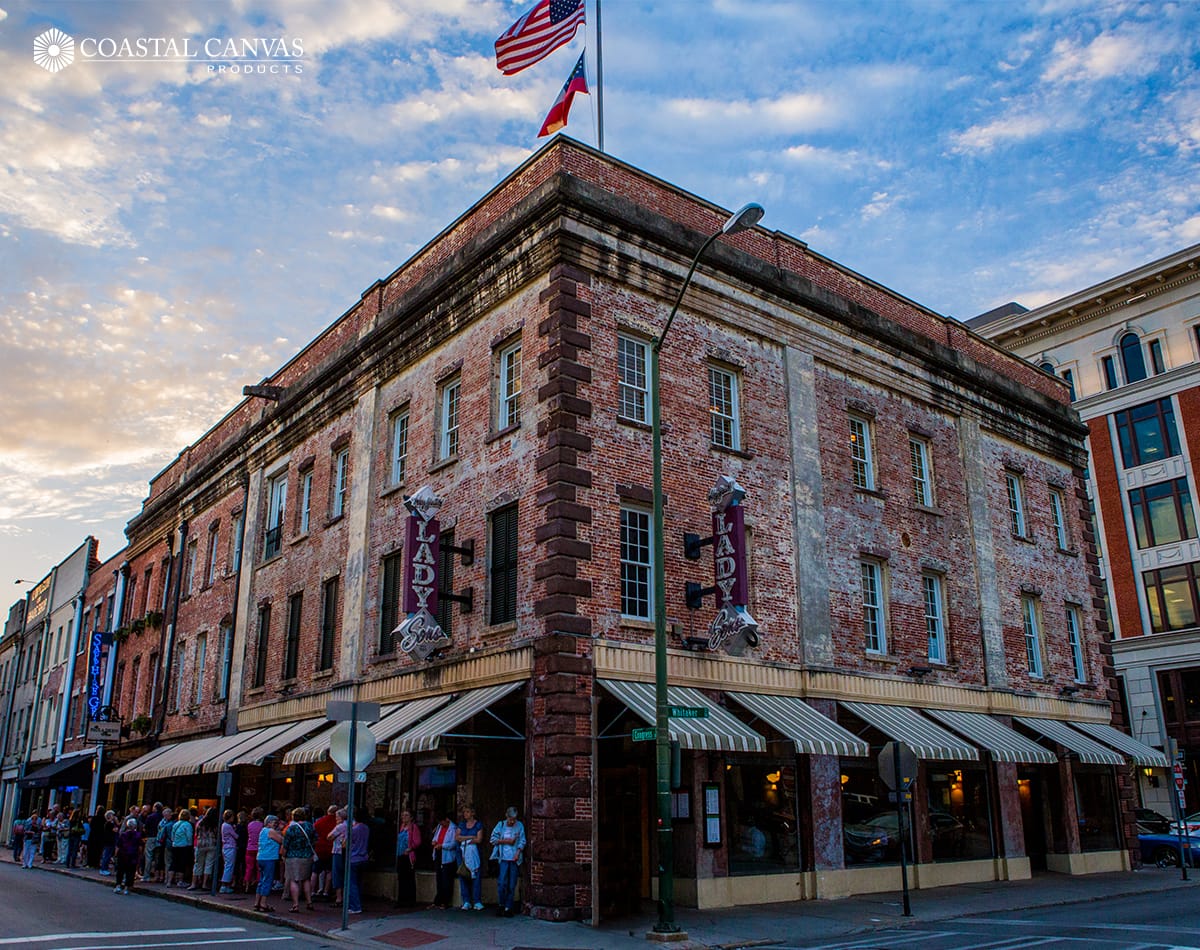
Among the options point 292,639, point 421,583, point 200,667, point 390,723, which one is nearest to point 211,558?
point 200,667

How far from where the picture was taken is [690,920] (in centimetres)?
1539

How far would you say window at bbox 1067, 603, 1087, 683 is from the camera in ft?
89.6

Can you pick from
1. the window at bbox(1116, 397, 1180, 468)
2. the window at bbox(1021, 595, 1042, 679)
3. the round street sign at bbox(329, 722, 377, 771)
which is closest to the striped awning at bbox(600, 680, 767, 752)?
the round street sign at bbox(329, 722, 377, 771)

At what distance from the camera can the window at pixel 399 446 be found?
22.5m

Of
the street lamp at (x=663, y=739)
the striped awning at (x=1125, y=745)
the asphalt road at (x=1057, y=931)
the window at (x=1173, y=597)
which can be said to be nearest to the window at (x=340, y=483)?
the street lamp at (x=663, y=739)

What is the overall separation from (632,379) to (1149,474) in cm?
3471

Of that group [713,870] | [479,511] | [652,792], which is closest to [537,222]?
[479,511]

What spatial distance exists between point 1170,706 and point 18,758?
5480 cm

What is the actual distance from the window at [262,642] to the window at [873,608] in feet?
49.6

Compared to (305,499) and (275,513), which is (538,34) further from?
(275,513)

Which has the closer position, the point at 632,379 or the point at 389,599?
the point at 632,379

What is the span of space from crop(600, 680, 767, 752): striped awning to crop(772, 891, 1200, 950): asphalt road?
317 cm

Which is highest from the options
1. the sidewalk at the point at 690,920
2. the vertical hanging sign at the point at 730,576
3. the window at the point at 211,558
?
the window at the point at 211,558

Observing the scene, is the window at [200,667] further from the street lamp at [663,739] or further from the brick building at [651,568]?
the street lamp at [663,739]
